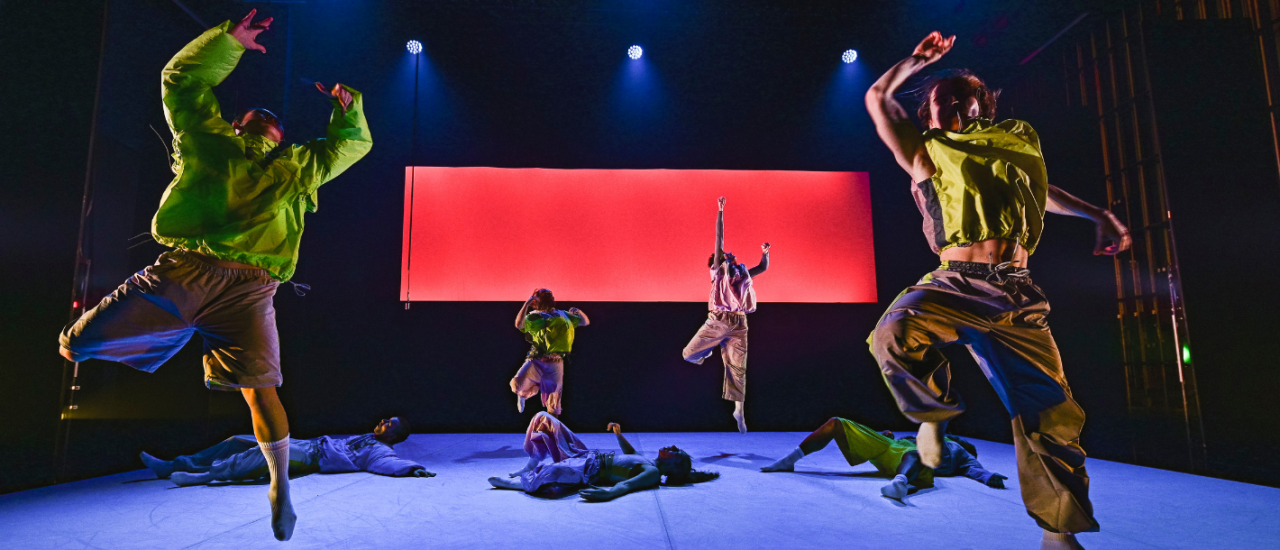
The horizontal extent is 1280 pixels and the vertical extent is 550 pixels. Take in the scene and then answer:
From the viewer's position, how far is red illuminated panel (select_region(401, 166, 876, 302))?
638cm

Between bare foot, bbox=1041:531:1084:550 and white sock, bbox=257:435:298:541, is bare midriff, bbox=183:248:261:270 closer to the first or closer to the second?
white sock, bbox=257:435:298:541

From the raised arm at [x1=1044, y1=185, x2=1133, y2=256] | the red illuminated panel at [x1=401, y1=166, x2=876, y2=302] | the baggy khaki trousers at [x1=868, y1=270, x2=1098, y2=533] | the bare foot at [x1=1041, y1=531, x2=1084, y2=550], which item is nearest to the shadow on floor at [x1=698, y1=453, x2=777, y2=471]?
the red illuminated panel at [x1=401, y1=166, x2=876, y2=302]

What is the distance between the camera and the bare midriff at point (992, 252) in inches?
74.2

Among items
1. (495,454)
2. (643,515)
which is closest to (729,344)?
(495,454)

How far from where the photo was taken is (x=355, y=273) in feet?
21.0

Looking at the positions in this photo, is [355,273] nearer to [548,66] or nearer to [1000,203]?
[548,66]

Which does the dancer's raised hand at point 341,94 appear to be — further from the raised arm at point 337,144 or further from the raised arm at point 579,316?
the raised arm at point 579,316

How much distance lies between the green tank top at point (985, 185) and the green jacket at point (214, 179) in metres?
2.37

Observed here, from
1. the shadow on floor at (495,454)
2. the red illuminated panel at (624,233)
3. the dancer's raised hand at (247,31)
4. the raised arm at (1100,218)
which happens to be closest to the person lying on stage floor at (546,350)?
the shadow on floor at (495,454)

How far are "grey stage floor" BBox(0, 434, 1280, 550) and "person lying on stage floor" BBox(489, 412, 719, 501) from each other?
92 mm

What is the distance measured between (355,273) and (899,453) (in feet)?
18.1

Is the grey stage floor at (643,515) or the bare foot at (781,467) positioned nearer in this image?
the grey stage floor at (643,515)

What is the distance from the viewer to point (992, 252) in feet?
6.18

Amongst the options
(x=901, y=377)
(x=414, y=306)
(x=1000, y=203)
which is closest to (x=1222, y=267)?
(x=1000, y=203)
